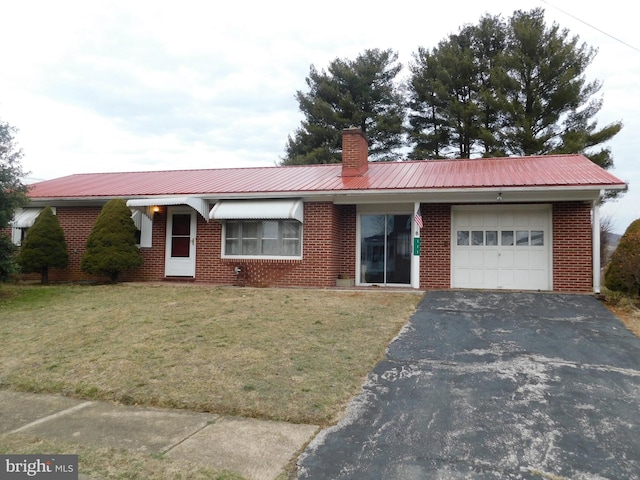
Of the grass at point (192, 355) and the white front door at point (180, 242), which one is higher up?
the white front door at point (180, 242)

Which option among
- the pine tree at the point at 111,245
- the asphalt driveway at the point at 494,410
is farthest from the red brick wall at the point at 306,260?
the asphalt driveway at the point at 494,410

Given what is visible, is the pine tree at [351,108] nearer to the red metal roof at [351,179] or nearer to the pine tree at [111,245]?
the red metal roof at [351,179]

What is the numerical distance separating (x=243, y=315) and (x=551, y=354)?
4.84 metres

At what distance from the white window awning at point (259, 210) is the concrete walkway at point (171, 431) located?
8038mm

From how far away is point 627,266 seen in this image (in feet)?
30.3

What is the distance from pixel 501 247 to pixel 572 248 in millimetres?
1617

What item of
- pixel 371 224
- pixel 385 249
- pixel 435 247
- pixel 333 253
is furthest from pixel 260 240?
pixel 435 247

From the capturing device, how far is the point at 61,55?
13.2m

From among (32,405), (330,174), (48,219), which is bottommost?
(32,405)

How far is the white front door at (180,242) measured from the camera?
1367cm

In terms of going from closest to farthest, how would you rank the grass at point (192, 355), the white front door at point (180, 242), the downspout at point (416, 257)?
1. the grass at point (192, 355)
2. the downspout at point (416, 257)
3. the white front door at point (180, 242)

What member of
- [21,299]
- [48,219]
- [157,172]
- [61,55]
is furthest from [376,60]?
[21,299]

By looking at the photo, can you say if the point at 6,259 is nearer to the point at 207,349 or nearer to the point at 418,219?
the point at 207,349

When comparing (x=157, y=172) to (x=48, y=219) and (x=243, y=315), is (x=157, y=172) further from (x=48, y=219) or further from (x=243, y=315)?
(x=243, y=315)
